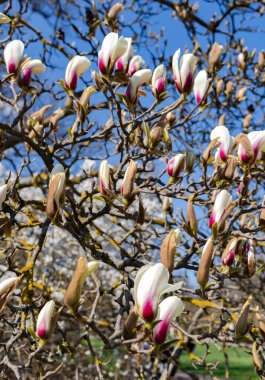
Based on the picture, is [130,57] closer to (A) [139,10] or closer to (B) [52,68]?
(B) [52,68]

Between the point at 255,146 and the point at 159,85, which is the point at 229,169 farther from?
the point at 159,85

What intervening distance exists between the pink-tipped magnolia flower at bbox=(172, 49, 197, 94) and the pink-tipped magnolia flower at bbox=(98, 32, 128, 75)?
15cm

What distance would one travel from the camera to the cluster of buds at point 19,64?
1.33 m

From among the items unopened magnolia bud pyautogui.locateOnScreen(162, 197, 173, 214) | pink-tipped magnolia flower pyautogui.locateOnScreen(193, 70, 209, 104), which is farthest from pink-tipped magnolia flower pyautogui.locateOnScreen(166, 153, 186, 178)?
unopened magnolia bud pyautogui.locateOnScreen(162, 197, 173, 214)

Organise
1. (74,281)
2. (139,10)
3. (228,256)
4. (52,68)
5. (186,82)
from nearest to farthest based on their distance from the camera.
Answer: (74,281)
(228,256)
(186,82)
(52,68)
(139,10)

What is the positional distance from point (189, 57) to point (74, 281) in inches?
29.5

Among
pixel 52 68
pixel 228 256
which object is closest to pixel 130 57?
pixel 228 256

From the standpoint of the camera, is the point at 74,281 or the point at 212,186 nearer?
the point at 74,281

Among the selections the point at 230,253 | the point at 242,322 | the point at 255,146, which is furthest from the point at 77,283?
the point at 255,146

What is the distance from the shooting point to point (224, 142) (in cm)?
131

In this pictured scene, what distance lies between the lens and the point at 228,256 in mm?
1213

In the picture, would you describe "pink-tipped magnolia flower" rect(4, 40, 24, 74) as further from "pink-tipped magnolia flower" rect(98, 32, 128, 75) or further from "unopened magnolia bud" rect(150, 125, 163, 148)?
"unopened magnolia bud" rect(150, 125, 163, 148)

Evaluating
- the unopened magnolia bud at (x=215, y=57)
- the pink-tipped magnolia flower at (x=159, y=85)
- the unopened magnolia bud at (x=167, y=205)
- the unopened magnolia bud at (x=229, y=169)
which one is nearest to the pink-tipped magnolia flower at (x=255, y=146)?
the unopened magnolia bud at (x=229, y=169)

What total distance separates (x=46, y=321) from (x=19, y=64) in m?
0.73
